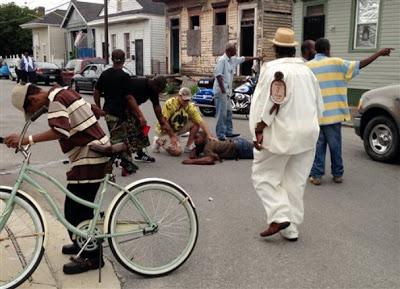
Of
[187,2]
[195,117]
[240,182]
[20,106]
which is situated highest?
[187,2]

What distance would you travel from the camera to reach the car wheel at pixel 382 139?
777cm

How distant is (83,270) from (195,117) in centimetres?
494

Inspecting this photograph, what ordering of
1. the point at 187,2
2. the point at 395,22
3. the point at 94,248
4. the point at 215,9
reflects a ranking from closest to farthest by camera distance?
the point at 94,248 < the point at 395,22 < the point at 215,9 < the point at 187,2

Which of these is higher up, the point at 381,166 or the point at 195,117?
the point at 195,117

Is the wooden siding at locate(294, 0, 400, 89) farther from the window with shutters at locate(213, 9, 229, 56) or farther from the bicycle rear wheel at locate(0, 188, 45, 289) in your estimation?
the bicycle rear wheel at locate(0, 188, 45, 289)

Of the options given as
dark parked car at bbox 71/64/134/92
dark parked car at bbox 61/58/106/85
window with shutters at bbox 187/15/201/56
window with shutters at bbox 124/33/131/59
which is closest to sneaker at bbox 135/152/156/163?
dark parked car at bbox 71/64/134/92

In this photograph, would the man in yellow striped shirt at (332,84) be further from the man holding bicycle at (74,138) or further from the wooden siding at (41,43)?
the wooden siding at (41,43)

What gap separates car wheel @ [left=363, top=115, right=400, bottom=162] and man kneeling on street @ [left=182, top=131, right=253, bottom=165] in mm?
1981

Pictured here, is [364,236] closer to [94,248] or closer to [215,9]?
[94,248]

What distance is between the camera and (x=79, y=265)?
3.86 m

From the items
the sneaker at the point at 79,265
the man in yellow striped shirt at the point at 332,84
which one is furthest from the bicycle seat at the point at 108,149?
the man in yellow striped shirt at the point at 332,84

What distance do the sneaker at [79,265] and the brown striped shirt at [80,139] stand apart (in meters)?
0.62

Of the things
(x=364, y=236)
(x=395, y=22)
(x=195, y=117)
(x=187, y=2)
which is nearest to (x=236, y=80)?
(x=187, y=2)

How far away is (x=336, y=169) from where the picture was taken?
675 centimetres
